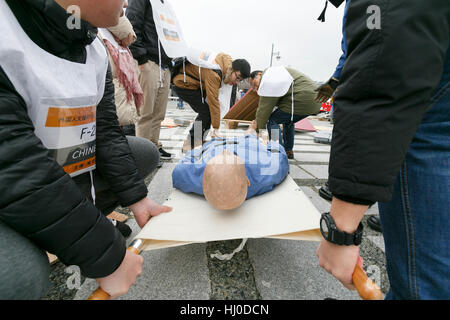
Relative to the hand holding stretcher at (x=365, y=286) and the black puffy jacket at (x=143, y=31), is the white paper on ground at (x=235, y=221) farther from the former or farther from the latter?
the black puffy jacket at (x=143, y=31)

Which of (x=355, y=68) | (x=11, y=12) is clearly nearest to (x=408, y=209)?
(x=355, y=68)

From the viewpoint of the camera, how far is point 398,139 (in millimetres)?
303

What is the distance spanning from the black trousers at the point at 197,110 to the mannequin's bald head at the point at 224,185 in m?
1.37

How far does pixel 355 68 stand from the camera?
31cm

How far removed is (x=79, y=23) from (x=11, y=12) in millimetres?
108

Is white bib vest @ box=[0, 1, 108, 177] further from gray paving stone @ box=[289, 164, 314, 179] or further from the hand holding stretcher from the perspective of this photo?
gray paving stone @ box=[289, 164, 314, 179]

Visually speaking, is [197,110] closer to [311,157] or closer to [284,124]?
[284,124]

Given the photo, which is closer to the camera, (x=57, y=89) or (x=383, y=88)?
(x=383, y=88)

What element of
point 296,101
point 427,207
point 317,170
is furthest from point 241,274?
point 296,101

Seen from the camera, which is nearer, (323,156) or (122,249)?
(122,249)

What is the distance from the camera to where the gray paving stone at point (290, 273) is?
60 centimetres

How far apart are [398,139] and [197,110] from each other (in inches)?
75.2

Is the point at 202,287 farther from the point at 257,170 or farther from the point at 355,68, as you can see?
the point at 355,68
